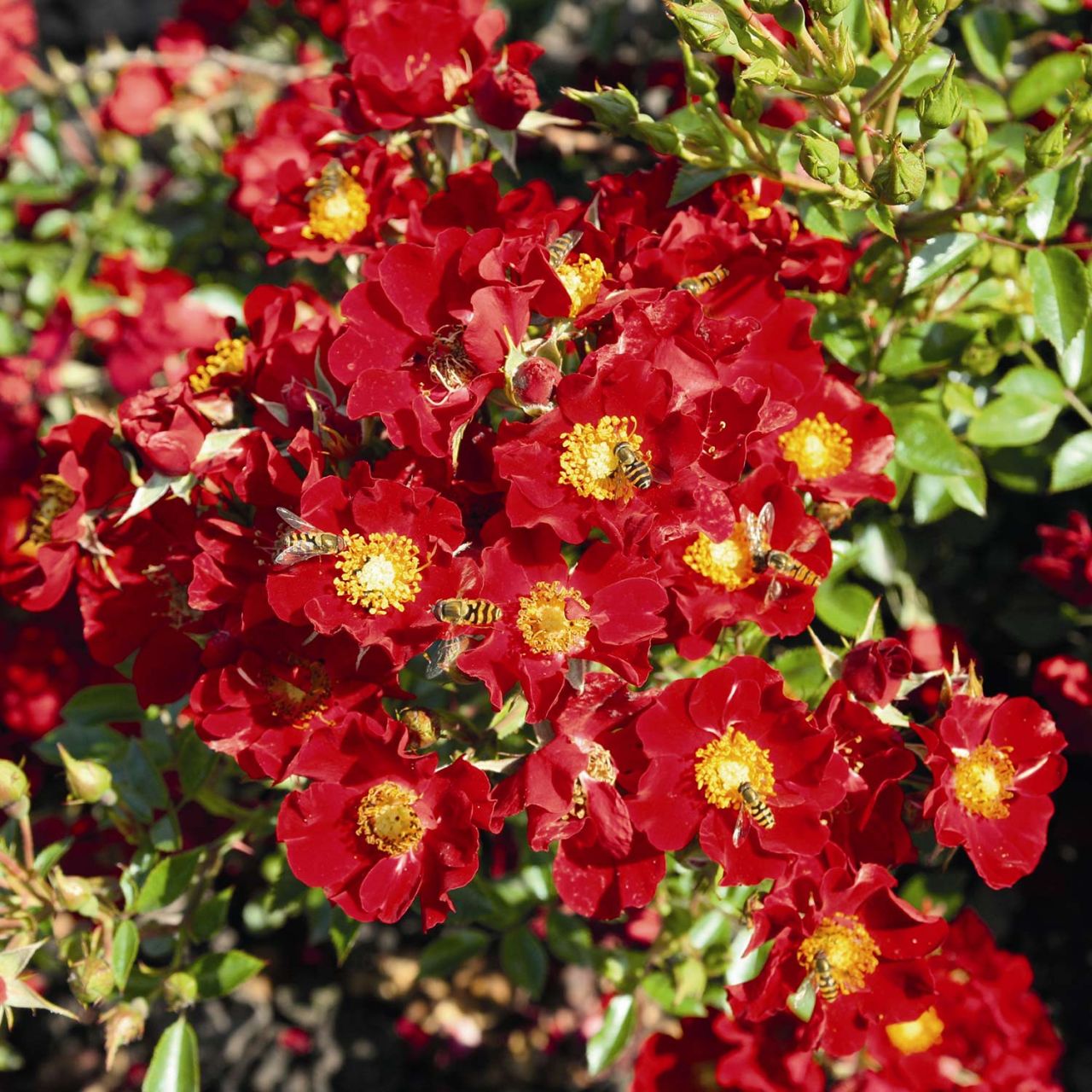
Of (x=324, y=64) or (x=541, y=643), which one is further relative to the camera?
(x=324, y=64)

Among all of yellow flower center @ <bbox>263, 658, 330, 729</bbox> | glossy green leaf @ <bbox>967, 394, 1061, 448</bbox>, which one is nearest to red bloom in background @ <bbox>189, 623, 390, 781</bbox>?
yellow flower center @ <bbox>263, 658, 330, 729</bbox>

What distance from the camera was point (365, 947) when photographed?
3072 millimetres

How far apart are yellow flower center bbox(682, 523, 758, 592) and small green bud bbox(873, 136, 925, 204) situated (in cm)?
43

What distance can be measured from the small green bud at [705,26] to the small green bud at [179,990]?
1538 millimetres

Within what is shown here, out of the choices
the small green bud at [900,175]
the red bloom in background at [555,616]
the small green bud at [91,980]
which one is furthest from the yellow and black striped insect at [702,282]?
the small green bud at [91,980]

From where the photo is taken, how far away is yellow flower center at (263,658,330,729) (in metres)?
1.31

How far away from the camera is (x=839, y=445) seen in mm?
1509

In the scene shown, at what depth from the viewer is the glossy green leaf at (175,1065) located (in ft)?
5.40

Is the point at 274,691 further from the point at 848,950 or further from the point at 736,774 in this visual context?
the point at 848,950

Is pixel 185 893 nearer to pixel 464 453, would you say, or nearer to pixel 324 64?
pixel 464 453

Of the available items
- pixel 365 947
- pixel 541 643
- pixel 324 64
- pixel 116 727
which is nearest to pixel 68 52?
pixel 324 64

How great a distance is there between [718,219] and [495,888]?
140 centimetres

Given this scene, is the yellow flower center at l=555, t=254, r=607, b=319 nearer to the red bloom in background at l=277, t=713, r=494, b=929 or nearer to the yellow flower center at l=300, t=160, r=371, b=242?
the yellow flower center at l=300, t=160, r=371, b=242

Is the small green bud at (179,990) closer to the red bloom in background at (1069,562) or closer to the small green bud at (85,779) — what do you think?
the small green bud at (85,779)
